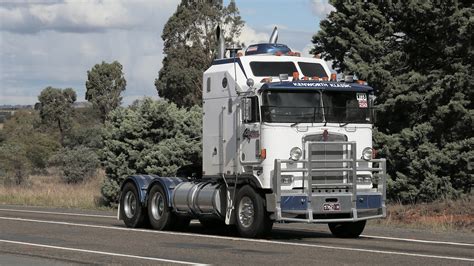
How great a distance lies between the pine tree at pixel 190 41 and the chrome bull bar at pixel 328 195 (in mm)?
39224

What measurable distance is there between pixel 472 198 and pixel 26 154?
40.5 m

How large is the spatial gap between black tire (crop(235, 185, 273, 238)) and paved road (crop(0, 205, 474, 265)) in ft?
1.10

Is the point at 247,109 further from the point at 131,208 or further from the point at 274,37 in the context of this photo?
the point at 131,208

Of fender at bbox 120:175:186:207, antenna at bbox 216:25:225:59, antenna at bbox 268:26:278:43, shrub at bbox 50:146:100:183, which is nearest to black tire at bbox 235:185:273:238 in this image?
fender at bbox 120:175:186:207

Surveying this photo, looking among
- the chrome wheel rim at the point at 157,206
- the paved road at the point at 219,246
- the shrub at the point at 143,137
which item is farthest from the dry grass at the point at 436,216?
the shrub at the point at 143,137

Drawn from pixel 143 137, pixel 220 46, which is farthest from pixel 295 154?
pixel 143 137

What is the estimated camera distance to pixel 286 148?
57.9ft

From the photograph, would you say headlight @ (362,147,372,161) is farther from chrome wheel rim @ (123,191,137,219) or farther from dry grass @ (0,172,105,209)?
dry grass @ (0,172,105,209)

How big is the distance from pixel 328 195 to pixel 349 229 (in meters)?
1.61

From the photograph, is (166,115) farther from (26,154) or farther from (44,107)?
(44,107)

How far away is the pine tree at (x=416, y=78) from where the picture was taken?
2833 centimetres

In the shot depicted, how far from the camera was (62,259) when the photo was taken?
1386 cm

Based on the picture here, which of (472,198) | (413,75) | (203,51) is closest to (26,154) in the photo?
(203,51)

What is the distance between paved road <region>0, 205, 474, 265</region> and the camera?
13.7 metres
